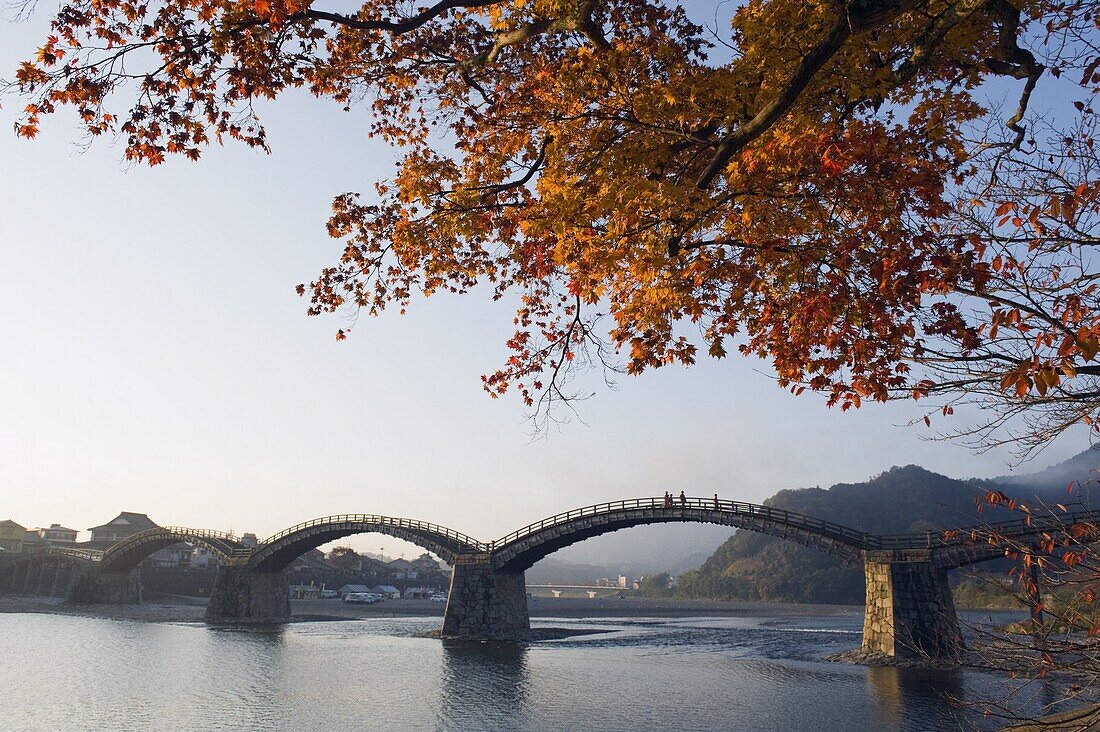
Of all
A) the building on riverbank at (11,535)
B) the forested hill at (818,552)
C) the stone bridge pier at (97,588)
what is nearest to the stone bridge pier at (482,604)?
the stone bridge pier at (97,588)

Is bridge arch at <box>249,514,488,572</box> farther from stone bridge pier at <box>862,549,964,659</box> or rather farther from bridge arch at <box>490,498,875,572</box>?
stone bridge pier at <box>862,549,964,659</box>

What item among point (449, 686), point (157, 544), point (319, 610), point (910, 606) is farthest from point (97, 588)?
point (910, 606)

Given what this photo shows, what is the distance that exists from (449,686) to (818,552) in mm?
110385

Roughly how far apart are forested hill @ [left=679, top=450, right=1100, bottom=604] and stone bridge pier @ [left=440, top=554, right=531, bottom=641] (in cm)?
6764

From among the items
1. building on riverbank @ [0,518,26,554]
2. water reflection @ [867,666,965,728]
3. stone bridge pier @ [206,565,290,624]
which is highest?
building on riverbank @ [0,518,26,554]

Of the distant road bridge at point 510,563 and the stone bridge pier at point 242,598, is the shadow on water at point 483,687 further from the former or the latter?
the stone bridge pier at point 242,598

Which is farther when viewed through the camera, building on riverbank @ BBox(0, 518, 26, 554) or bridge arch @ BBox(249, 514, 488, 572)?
building on riverbank @ BBox(0, 518, 26, 554)

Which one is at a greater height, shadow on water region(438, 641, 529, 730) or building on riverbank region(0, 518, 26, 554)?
building on riverbank region(0, 518, 26, 554)

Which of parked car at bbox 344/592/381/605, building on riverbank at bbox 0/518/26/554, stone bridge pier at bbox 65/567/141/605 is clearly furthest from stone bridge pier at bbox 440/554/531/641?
building on riverbank at bbox 0/518/26/554

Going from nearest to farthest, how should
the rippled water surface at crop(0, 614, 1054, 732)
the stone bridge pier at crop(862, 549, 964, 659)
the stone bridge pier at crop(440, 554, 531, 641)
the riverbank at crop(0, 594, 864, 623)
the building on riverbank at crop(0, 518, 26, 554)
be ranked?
the rippled water surface at crop(0, 614, 1054, 732), the stone bridge pier at crop(862, 549, 964, 659), the stone bridge pier at crop(440, 554, 531, 641), the riverbank at crop(0, 594, 864, 623), the building on riverbank at crop(0, 518, 26, 554)

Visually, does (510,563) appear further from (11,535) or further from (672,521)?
(11,535)

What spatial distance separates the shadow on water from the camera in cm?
2406

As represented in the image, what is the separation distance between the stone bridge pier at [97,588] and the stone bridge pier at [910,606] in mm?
75670

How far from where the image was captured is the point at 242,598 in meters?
63.7
